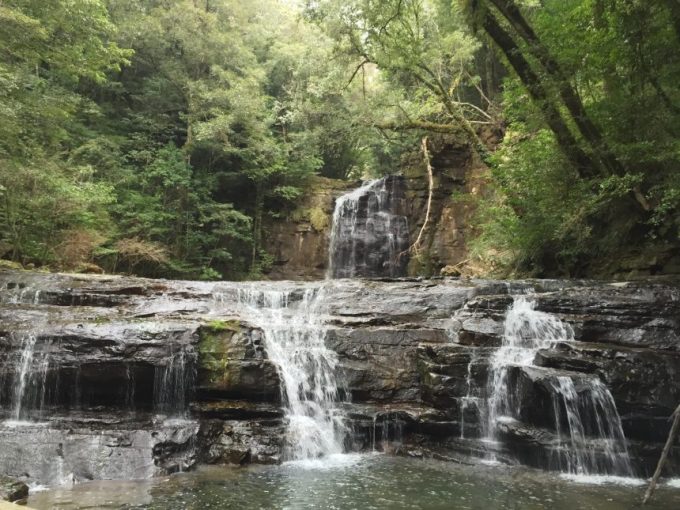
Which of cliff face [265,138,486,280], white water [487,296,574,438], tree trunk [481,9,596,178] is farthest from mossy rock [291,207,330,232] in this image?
white water [487,296,574,438]

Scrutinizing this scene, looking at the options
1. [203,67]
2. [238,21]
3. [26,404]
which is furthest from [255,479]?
[238,21]

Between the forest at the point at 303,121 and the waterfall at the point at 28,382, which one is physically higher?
the forest at the point at 303,121

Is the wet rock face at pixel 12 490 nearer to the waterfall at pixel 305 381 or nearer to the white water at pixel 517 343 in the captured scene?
the waterfall at pixel 305 381

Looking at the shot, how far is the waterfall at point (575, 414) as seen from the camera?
705 cm

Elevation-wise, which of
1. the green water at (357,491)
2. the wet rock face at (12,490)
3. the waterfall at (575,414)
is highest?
the waterfall at (575,414)

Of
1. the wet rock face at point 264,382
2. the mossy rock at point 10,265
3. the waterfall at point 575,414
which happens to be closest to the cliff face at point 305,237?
the mossy rock at point 10,265

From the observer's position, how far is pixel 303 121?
21.3m

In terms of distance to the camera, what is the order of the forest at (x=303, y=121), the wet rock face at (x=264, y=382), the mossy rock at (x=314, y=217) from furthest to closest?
the mossy rock at (x=314, y=217) → the forest at (x=303, y=121) → the wet rock face at (x=264, y=382)

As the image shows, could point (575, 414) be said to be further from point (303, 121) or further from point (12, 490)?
point (303, 121)

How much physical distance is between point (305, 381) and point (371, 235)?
12380 mm

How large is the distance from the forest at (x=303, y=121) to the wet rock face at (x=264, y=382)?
2796mm

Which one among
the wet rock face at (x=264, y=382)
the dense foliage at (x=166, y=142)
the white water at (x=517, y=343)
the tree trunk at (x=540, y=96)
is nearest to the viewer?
the wet rock face at (x=264, y=382)

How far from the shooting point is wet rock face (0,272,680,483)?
716 cm

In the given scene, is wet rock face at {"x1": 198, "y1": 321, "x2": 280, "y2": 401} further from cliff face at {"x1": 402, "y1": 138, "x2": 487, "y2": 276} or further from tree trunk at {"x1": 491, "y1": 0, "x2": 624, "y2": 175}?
cliff face at {"x1": 402, "y1": 138, "x2": 487, "y2": 276}
